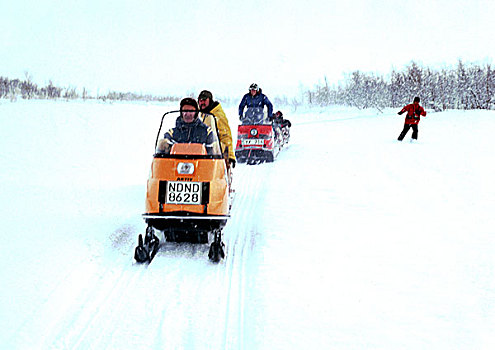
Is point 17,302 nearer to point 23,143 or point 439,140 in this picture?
point 23,143

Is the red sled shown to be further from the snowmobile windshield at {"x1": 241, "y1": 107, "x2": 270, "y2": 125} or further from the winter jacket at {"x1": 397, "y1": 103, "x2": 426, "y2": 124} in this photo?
the winter jacket at {"x1": 397, "y1": 103, "x2": 426, "y2": 124}

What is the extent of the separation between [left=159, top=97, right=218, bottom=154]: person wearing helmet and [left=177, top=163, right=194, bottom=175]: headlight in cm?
67

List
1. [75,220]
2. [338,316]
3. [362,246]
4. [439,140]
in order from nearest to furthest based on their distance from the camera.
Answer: [338,316]
[362,246]
[75,220]
[439,140]

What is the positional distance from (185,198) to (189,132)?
1101 millimetres

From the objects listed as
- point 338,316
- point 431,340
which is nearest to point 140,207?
point 338,316

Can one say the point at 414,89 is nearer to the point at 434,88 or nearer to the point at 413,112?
the point at 434,88

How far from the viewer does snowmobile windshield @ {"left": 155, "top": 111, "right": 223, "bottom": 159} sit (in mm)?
4664

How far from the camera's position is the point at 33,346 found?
305cm

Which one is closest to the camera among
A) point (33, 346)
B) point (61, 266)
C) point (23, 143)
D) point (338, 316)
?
point (33, 346)

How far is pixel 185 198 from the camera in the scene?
4.39 m

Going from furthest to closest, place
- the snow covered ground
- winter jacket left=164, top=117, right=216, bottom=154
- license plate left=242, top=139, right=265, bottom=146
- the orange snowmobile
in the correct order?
license plate left=242, top=139, right=265, bottom=146 → winter jacket left=164, top=117, right=216, bottom=154 → the orange snowmobile → the snow covered ground

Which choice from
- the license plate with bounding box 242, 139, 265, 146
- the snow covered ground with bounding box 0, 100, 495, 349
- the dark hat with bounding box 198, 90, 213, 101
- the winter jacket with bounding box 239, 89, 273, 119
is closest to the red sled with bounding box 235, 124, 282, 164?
the license plate with bounding box 242, 139, 265, 146

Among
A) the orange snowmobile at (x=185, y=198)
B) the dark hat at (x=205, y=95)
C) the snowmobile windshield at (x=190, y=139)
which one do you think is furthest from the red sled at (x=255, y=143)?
the orange snowmobile at (x=185, y=198)

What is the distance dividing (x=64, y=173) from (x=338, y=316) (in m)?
7.26
